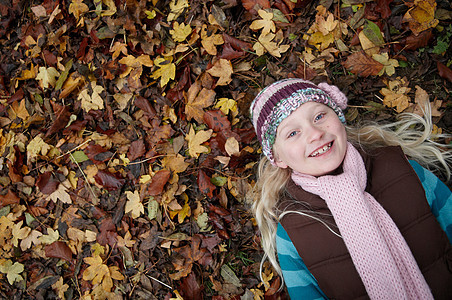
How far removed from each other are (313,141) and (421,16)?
143 centimetres

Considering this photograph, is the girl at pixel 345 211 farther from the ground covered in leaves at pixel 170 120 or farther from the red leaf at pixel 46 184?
the red leaf at pixel 46 184

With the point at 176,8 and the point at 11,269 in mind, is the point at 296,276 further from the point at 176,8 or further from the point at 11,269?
the point at 11,269

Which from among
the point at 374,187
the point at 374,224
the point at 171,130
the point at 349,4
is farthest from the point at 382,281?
the point at 349,4

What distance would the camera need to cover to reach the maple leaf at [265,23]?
8.24 feet

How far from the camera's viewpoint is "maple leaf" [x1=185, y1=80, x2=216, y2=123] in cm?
254

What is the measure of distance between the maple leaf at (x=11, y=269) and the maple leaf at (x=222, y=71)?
2396mm

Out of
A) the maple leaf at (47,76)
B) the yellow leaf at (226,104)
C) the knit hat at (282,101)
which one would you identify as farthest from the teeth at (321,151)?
the maple leaf at (47,76)

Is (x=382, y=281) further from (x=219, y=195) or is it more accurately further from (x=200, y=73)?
(x=200, y=73)

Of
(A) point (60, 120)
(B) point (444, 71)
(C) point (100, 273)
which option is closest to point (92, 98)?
(A) point (60, 120)

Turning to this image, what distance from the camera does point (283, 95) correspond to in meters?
2.00

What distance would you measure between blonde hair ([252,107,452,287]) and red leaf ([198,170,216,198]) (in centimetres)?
37

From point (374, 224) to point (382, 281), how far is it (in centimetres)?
33

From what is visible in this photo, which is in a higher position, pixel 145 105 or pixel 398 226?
pixel 145 105

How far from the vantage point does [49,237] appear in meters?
2.77
